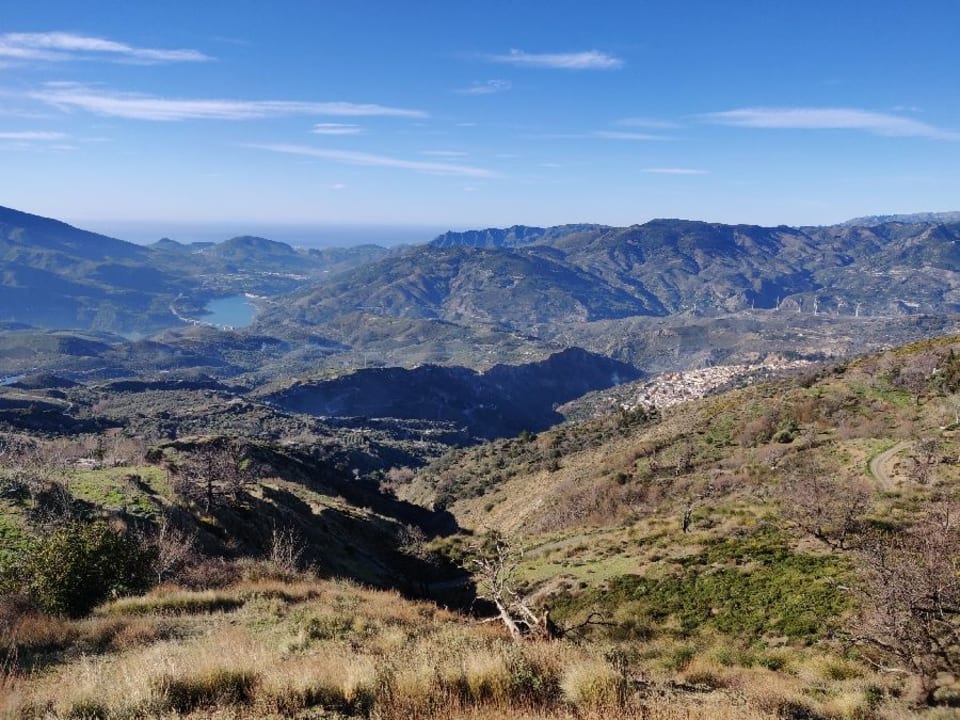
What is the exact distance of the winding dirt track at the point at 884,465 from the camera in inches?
1177

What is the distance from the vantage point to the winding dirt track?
29906 mm

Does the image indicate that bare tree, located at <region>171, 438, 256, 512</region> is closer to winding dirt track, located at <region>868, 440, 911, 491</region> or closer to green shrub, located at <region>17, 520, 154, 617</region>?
green shrub, located at <region>17, 520, 154, 617</region>

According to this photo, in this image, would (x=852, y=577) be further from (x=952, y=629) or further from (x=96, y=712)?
(x=96, y=712)

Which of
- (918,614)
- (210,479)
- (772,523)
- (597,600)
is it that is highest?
(918,614)

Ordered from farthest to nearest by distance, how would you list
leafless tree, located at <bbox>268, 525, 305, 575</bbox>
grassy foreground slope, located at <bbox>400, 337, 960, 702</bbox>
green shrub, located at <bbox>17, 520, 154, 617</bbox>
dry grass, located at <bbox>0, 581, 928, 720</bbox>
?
leafless tree, located at <bbox>268, 525, 305, 575</bbox> < grassy foreground slope, located at <bbox>400, 337, 960, 702</bbox> < green shrub, located at <bbox>17, 520, 154, 617</bbox> < dry grass, located at <bbox>0, 581, 928, 720</bbox>

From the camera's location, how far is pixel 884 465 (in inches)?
1288

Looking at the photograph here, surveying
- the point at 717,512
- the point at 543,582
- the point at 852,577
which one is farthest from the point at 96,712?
the point at 717,512

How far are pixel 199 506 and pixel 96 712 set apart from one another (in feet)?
87.7

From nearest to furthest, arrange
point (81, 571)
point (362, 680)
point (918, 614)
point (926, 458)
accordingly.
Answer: point (362, 680) → point (918, 614) → point (81, 571) → point (926, 458)

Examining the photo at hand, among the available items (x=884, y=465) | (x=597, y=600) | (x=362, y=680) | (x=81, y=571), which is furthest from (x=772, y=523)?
(x=81, y=571)

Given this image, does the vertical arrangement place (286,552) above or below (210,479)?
below

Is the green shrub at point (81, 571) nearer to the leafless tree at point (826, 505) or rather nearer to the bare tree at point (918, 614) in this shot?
the bare tree at point (918, 614)

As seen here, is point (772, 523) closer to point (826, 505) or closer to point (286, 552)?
point (826, 505)

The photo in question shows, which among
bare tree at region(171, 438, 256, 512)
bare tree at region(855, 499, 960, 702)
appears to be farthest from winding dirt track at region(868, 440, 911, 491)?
bare tree at region(171, 438, 256, 512)
